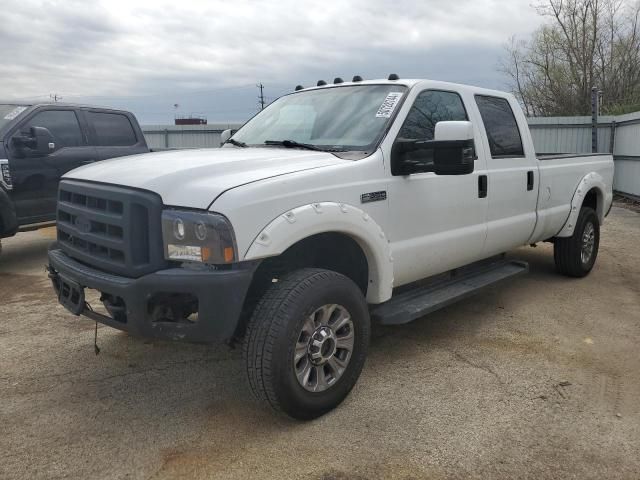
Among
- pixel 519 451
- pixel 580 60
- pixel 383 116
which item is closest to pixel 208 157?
pixel 383 116

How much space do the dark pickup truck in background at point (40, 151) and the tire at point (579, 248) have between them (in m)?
5.98

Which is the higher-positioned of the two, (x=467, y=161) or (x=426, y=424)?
(x=467, y=161)

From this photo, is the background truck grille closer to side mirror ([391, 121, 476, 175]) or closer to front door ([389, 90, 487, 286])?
front door ([389, 90, 487, 286])

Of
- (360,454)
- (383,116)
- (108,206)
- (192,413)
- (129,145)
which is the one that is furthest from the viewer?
(129,145)

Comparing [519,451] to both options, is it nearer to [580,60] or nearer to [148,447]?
[148,447]

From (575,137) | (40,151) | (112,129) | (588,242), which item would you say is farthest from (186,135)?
(588,242)

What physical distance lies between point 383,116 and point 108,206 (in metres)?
1.82

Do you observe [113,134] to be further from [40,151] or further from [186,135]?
[186,135]

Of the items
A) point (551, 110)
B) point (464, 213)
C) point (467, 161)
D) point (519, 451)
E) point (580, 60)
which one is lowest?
point (519, 451)

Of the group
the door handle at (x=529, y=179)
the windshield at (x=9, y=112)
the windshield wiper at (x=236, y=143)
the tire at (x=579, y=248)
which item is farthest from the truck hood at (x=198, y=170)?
the windshield at (x=9, y=112)

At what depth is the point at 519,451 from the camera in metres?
2.79

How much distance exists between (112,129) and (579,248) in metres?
6.38

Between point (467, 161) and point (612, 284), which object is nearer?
point (467, 161)

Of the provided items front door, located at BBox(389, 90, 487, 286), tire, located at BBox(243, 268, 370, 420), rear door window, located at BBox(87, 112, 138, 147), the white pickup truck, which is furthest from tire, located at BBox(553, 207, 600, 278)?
rear door window, located at BBox(87, 112, 138, 147)
